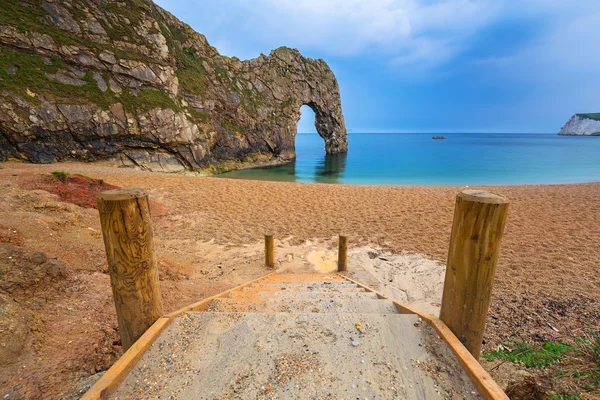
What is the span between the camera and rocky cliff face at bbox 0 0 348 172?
1747 centimetres

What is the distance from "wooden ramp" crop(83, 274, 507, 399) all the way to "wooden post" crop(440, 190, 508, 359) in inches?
8.3

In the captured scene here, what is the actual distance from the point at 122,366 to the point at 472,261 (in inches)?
110

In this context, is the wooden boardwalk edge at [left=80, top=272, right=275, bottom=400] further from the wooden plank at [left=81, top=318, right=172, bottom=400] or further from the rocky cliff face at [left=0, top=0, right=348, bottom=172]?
the rocky cliff face at [left=0, top=0, right=348, bottom=172]

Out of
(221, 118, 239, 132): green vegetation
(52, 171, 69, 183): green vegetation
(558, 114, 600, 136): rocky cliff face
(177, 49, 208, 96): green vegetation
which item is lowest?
(52, 171, 69, 183): green vegetation

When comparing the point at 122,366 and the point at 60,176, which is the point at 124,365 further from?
the point at 60,176

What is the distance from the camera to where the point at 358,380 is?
202 centimetres

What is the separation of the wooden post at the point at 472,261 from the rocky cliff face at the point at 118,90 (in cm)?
2398

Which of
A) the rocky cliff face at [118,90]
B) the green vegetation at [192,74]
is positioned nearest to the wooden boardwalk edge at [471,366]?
the rocky cliff face at [118,90]

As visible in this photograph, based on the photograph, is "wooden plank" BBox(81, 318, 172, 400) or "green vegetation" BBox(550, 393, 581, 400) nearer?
"wooden plank" BBox(81, 318, 172, 400)

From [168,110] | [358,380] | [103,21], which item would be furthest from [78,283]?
[103,21]

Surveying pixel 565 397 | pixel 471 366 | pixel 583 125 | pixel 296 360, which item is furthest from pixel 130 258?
pixel 583 125

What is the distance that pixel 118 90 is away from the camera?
68.8 ft

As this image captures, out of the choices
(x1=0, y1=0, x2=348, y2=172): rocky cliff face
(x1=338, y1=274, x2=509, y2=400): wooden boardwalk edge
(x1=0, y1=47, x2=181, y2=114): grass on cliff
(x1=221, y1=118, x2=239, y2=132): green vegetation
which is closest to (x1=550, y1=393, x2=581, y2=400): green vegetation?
(x1=338, y1=274, x2=509, y2=400): wooden boardwalk edge

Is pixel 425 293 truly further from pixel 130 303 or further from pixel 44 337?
pixel 44 337
